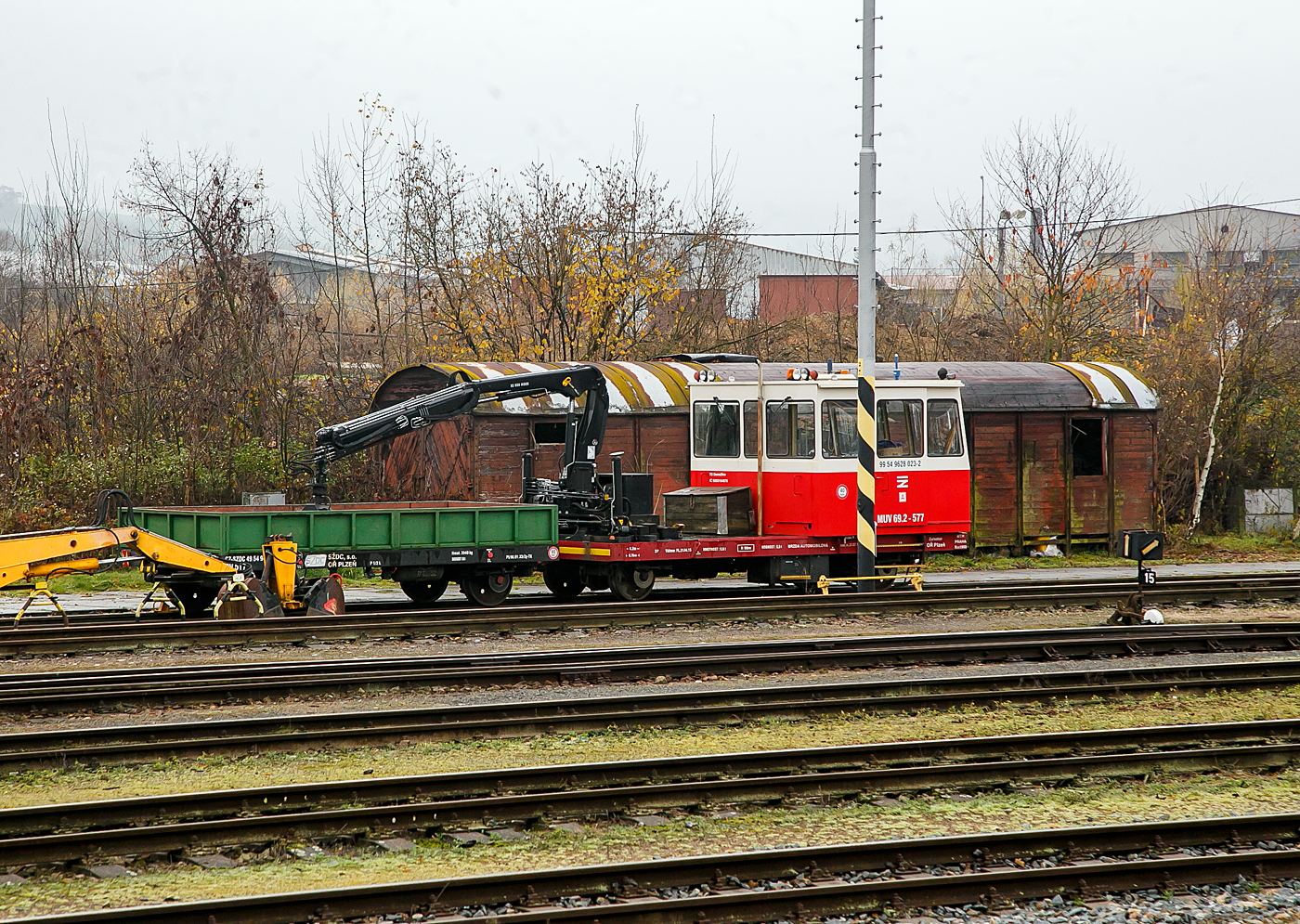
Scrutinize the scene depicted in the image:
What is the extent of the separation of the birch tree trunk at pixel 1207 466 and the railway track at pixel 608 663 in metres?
15.0

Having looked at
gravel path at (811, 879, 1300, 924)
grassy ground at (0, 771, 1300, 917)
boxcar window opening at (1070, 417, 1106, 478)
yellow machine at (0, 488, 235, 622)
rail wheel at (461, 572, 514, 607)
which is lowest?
gravel path at (811, 879, 1300, 924)

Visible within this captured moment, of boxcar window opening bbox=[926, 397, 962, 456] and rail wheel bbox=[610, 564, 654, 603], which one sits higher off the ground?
boxcar window opening bbox=[926, 397, 962, 456]

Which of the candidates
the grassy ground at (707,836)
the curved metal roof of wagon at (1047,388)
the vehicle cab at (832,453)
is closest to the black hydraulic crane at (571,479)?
the vehicle cab at (832,453)

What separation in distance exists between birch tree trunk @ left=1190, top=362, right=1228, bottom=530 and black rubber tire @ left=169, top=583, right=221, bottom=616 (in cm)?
2260

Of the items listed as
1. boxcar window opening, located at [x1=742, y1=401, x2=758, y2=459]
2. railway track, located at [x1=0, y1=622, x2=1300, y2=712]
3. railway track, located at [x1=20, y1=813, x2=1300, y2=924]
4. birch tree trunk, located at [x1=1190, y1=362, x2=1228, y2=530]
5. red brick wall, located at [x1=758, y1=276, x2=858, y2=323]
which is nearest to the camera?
railway track, located at [x1=20, y1=813, x2=1300, y2=924]

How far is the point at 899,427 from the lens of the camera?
60.1 ft

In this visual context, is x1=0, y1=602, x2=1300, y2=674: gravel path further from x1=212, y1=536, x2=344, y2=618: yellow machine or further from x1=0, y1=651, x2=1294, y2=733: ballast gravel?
x1=0, y1=651, x2=1294, y2=733: ballast gravel

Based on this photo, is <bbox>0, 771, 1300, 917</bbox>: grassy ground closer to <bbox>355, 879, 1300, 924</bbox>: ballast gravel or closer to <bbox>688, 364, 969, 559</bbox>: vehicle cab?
<bbox>355, 879, 1300, 924</bbox>: ballast gravel

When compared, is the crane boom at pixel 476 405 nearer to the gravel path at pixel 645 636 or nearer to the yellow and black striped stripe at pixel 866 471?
the gravel path at pixel 645 636

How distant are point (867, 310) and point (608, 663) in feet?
25.8

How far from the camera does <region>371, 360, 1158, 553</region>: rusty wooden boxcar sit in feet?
69.2

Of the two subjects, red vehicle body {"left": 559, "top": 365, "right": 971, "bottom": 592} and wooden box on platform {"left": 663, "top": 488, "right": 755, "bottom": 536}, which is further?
wooden box on platform {"left": 663, "top": 488, "right": 755, "bottom": 536}

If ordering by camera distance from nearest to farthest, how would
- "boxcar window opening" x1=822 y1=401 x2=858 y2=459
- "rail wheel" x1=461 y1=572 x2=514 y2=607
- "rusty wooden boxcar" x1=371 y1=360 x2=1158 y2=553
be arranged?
"rail wheel" x1=461 y1=572 x2=514 y2=607 → "boxcar window opening" x1=822 y1=401 x2=858 y2=459 → "rusty wooden boxcar" x1=371 y1=360 x2=1158 y2=553

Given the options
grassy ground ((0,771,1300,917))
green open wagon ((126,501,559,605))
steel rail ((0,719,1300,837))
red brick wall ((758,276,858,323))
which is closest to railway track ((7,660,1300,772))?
steel rail ((0,719,1300,837))
